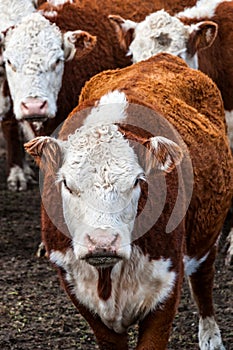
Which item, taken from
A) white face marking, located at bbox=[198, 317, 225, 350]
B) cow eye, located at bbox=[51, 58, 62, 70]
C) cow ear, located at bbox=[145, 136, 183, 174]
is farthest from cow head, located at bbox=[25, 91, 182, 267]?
cow eye, located at bbox=[51, 58, 62, 70]

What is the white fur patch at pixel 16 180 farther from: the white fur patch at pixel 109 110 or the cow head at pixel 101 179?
the cow head at pixel 101 179

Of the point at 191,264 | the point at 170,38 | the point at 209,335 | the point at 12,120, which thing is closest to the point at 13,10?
the point at 12,120

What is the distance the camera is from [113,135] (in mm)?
4211

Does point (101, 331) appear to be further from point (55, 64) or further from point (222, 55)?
point (222, 55)

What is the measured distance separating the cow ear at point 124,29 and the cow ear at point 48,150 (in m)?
3.89

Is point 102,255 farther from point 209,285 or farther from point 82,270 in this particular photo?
point 209,285

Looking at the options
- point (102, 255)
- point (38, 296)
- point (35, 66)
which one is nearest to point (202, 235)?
point (102, 255)

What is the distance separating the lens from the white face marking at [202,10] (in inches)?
324

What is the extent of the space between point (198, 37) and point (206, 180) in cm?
305

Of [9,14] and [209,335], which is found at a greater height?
[9,14]

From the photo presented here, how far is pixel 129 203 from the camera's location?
4.12 metres

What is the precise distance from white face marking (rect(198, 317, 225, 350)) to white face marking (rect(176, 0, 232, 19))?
3409mm

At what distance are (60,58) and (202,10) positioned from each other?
1.41 meters

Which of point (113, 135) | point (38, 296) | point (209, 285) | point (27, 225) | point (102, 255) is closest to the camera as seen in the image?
point (102, 255)
